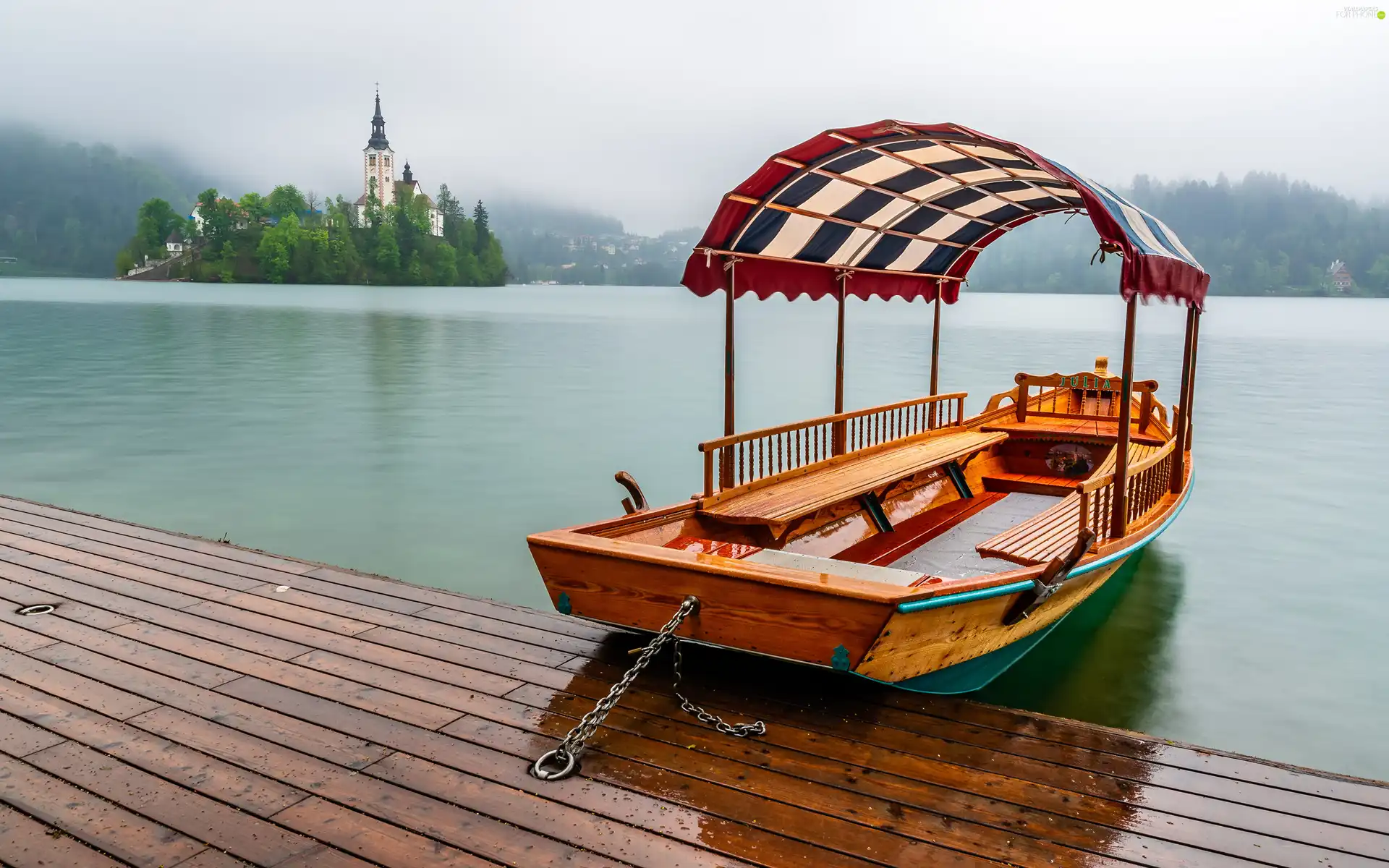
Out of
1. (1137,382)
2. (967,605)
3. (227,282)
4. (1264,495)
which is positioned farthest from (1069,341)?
(227,282)

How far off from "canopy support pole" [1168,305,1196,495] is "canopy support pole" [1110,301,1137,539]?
1965 millimetres

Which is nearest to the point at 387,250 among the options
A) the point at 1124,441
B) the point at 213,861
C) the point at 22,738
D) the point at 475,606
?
the point at 475,606

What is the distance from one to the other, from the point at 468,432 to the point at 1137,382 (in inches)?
506

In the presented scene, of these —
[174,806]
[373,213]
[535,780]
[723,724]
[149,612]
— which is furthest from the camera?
[373,213]

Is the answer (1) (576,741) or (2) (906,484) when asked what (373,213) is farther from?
(1) (576,741)

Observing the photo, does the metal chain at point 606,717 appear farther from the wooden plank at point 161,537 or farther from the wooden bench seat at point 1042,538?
the wooden plank at point 161,537

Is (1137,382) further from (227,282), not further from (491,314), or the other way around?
(227,282)

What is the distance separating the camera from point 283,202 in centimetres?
12112

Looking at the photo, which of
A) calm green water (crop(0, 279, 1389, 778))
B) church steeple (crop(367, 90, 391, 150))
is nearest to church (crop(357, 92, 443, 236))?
church steeple (crop(367, 90, 391, 150))

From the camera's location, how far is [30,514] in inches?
292

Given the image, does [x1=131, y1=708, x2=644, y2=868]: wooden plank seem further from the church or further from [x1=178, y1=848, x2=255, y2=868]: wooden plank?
the church

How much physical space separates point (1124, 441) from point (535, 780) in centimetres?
382

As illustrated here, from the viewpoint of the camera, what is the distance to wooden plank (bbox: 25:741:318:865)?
118 inches

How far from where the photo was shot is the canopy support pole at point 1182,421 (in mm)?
7438
